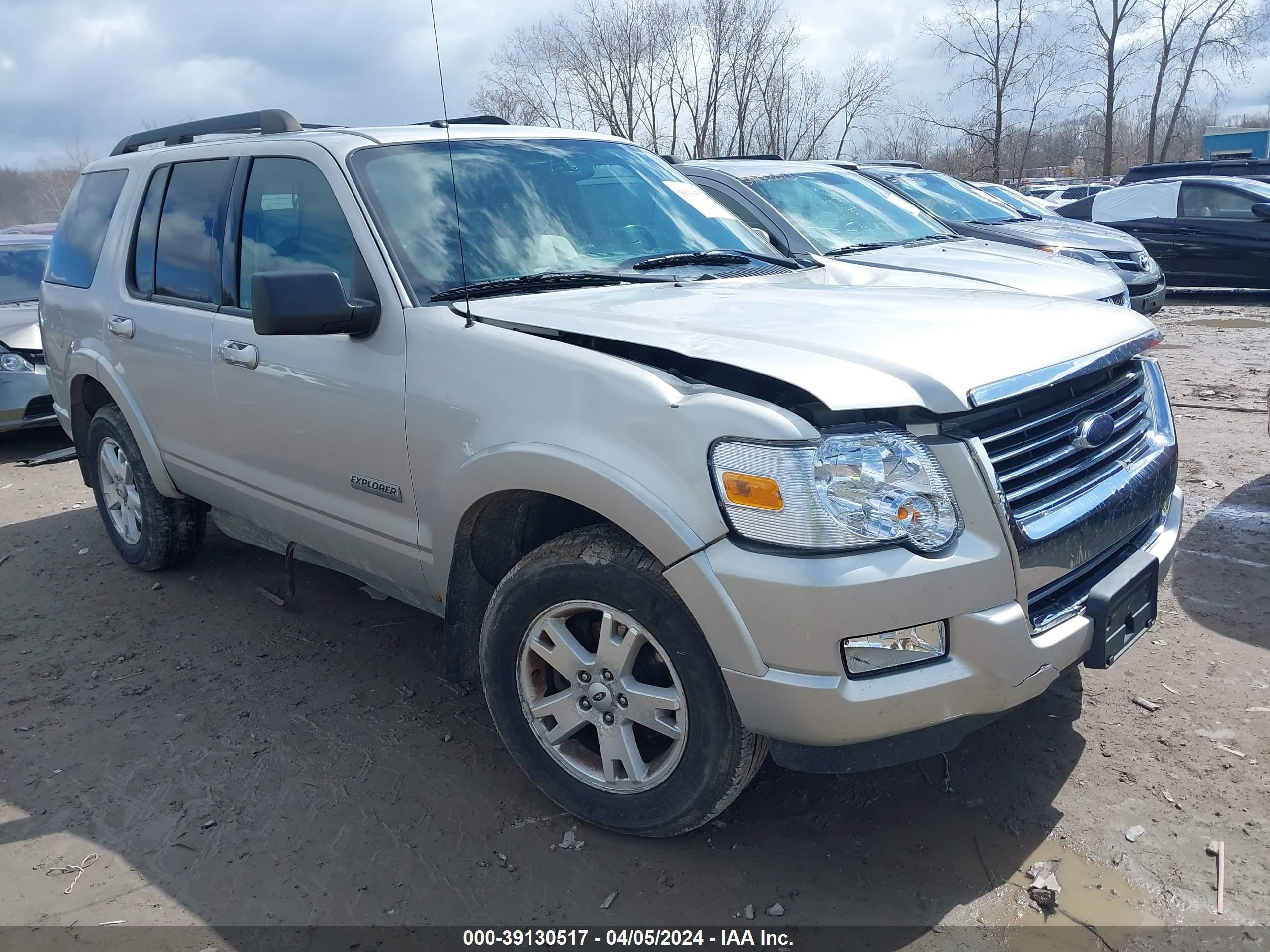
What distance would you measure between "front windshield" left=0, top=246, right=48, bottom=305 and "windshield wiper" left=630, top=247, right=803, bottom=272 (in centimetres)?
728

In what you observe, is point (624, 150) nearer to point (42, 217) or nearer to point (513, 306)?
point (513, 306)

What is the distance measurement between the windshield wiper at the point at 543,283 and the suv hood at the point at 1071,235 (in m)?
6.73

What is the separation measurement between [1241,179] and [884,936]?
14.7 m

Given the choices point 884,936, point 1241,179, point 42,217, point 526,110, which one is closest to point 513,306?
point 884,936

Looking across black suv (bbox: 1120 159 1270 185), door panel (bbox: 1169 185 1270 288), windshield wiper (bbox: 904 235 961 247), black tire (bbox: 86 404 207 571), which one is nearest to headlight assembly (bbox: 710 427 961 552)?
black tire (bbox: 86 404 207 571)

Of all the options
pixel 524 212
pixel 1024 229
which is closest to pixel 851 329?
pixel 524 212

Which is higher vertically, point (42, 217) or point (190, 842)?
point (42, 217)

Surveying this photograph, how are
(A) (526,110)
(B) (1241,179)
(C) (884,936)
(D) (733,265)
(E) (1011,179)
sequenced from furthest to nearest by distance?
(E) (1011,179) < (A) (526,110) < (B) (1241,179) < (D) (733,265) < (C) (884,936)

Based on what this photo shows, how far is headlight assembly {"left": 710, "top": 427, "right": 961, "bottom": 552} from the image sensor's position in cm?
220

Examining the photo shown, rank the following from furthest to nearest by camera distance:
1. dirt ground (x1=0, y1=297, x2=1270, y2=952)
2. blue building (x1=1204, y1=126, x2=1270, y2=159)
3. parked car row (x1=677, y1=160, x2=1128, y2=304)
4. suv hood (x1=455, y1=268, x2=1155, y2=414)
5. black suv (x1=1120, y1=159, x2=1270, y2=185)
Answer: blue building (x1=1204, y1=126, x2=1270, y2=159) → black suv (x1=1120, y1=159, x2=1270, y2=185) → parked car row (x1=677, y1=160, x2=1128, y2=304) → dirt ground (x1=0, y1=297, x2=1270, y2=952) → suv hood (x1=455, y1=268, x2=1155, y2=414)

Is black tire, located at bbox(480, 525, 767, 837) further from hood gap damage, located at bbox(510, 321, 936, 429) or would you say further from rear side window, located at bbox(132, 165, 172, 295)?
rear side window, located at bbox(132, 165, 172, 295)

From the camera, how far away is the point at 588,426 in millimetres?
2498

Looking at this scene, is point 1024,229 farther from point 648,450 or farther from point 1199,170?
point 1199,170

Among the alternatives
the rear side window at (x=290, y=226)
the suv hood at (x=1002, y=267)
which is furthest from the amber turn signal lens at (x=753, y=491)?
the suv hood at (x=1002, y=267)
